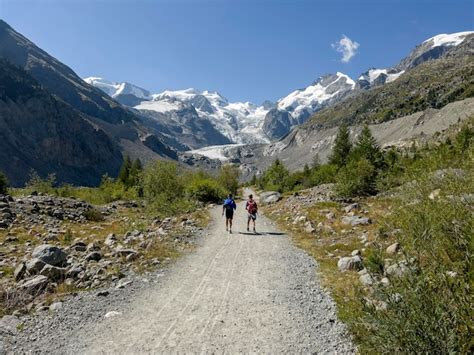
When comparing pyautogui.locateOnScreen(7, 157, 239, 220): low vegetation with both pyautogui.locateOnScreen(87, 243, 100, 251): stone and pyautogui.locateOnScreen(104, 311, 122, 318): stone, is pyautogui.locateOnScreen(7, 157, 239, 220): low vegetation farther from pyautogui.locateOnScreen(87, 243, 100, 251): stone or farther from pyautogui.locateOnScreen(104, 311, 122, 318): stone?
pyautogui.locateOnScreen(104, 311, 122, 318): stone

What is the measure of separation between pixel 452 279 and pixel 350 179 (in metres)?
37.5

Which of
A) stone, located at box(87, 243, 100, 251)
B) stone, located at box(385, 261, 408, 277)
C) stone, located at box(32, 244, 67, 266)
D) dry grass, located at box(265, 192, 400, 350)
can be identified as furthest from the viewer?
stone, located at box(87, 243, 100, 251)

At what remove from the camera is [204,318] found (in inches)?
394

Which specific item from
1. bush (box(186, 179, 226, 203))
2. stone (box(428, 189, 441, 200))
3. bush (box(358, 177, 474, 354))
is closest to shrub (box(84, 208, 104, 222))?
bush (box(186, 179, 226, 203))

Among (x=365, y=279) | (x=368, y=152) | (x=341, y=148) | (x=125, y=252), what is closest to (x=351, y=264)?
(x=365, y=279)

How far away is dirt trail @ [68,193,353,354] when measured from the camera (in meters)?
8.53

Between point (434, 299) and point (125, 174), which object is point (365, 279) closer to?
point (434, 299)

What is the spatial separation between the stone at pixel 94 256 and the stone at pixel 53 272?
2173mm

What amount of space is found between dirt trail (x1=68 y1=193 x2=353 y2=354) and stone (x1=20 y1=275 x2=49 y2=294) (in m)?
3.20

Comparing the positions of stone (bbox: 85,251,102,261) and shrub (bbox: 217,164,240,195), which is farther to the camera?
shrub (bbox: 217,164,240,195)

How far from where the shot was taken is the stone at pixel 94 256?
15375 mm

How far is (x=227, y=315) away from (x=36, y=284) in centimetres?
647

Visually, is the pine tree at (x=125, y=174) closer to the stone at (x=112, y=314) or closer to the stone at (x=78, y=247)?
the stone at (x=78, y=247)

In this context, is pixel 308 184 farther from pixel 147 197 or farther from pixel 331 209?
pixel 331 209
